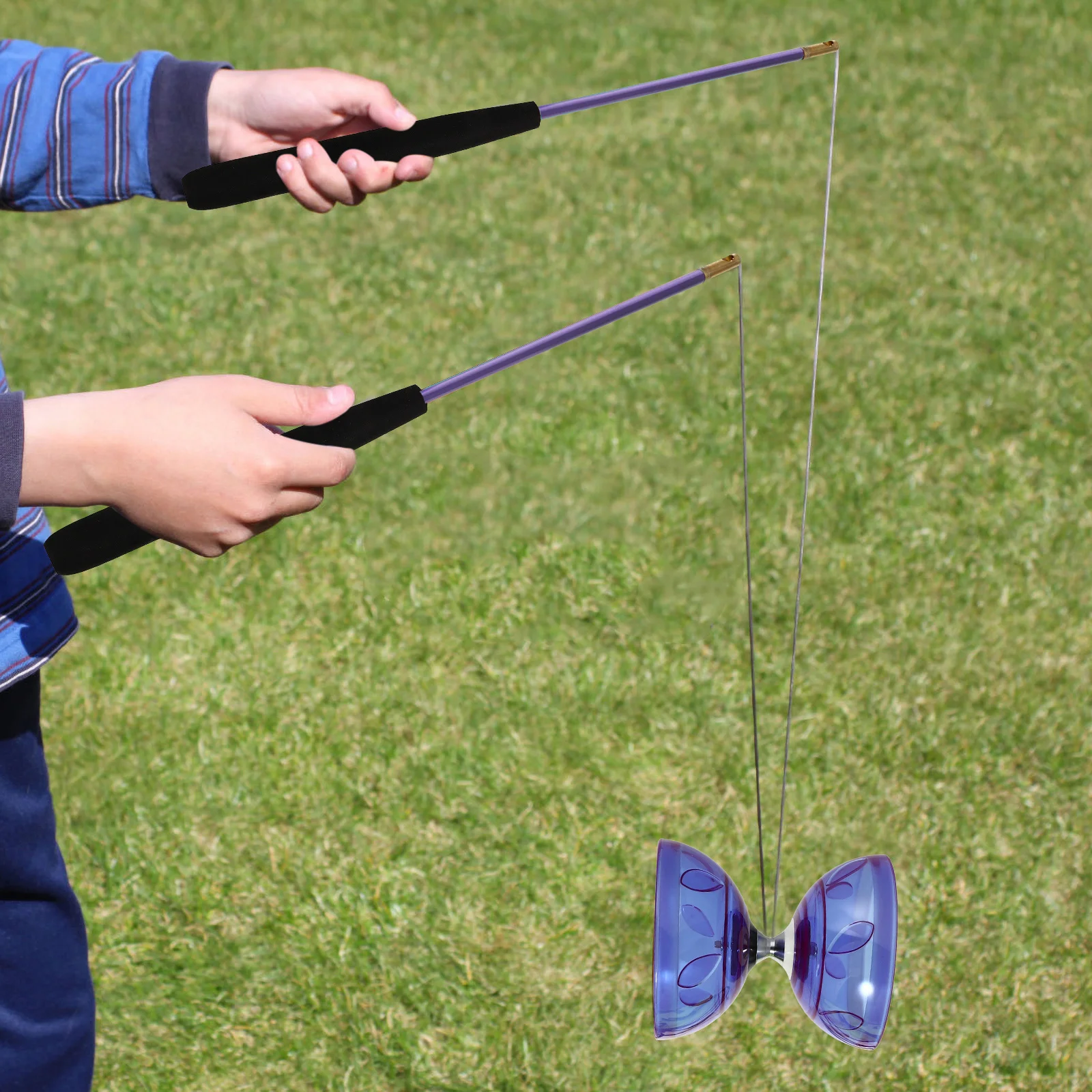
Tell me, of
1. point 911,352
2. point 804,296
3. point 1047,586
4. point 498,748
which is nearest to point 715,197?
point 804,296

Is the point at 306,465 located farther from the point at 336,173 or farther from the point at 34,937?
the point at 34,937

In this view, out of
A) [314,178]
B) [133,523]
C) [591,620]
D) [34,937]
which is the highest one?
[314,178]

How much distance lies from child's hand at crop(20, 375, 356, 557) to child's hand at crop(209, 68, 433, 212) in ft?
1.28

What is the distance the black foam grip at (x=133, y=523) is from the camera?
1121 mm

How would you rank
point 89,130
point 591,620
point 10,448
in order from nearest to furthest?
point 10,448 → point 89,130 → point 591,620

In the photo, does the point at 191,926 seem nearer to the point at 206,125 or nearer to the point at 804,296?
the point at 206,125

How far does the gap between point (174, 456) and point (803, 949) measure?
806mm

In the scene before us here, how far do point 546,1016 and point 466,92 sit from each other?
2923 millimetres

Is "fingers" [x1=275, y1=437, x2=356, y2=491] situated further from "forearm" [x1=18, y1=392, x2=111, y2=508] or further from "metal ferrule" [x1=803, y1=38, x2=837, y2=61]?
"metal ferrule" [x1=803, y1=38, x2=837, y2=61]

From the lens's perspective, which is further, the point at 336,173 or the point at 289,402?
the point at 336,173

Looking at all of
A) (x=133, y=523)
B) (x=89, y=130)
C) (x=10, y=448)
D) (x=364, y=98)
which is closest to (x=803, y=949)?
(x=133, y=523)

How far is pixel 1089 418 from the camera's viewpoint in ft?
9.45

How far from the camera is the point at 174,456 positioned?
1099 millimetres

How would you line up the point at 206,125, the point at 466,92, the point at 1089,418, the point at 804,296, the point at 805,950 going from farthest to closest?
the point at 466,92, the point at 804,296, the point at 1089,418, the point at 206,125, the point at 805,950
